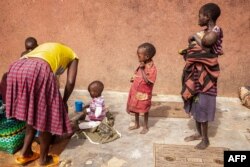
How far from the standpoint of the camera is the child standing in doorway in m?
3.97

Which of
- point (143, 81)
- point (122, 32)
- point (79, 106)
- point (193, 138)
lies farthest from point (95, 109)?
point (122, 32)

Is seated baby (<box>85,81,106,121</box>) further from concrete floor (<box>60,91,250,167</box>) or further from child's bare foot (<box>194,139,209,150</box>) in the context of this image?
child's bare foot (<box>194,139,209,150</box>)

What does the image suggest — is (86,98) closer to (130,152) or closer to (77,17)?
(77,17)

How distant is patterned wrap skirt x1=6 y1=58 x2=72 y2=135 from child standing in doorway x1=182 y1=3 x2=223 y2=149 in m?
1.74

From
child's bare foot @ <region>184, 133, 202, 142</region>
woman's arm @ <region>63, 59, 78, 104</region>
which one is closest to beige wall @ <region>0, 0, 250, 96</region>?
child's bare foot @ <region>184, 133, 202, 142</region>

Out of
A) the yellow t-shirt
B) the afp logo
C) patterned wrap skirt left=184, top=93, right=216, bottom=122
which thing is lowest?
the afp logo

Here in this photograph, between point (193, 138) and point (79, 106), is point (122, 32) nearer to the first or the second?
point (79, 106)

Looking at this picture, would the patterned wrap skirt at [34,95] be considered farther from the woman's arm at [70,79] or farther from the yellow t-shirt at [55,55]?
the woman's arm at [70,79]

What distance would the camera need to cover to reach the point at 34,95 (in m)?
3.54

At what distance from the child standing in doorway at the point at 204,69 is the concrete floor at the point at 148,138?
58cm

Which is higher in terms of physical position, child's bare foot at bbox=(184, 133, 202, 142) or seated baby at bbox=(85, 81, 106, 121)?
seated baby at bbox=(85, 81, 106, 121)

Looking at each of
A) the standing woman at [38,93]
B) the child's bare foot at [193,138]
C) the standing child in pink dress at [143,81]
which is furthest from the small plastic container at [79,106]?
the child's bare foot at [193,138]

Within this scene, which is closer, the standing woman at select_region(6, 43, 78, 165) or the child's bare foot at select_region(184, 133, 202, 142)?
the standing woman at select_region(6, 43, 78, 165)

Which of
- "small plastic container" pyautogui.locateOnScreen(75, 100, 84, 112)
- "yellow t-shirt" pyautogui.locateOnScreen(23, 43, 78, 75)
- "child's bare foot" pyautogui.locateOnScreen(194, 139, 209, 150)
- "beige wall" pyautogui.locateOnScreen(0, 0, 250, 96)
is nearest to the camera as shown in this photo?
"yellow t-shirt" pyautogui.locateOnScreen(23, 43, 78, 75)
